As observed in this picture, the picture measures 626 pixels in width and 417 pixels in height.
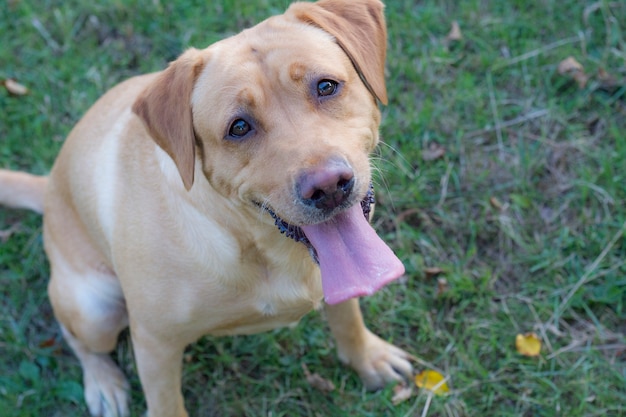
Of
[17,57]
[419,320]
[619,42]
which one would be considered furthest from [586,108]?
[17,57]

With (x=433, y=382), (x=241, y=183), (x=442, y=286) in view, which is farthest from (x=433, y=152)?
(x=241, y=183)

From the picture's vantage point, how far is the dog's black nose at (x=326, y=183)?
263cm

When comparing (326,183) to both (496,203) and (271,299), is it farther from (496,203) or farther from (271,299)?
(496,203)

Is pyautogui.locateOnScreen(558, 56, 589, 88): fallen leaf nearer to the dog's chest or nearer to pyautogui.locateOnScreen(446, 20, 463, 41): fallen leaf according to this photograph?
pyautogui.locateOnScreen(446, 20, 463, 41): fallen leaf

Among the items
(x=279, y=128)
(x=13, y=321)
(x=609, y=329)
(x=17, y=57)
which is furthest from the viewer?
(x=17, y=57)

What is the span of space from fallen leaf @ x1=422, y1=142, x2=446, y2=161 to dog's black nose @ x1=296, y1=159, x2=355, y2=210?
2.12 metres

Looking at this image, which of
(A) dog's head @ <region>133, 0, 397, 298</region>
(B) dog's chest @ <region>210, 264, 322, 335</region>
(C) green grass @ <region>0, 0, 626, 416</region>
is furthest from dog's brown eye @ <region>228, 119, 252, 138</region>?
(C) green grass @ <region>0, 0, 626, 416</region>

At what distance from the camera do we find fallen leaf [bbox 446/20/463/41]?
5172 millimetres

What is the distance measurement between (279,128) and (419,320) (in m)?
1.87

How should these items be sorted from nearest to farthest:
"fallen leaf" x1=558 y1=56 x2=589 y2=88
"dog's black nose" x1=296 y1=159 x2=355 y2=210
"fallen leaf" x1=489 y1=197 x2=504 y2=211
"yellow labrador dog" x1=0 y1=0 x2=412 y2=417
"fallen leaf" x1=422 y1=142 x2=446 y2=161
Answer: "dog's black nose" x1=296 y1=159 x2=355 y2=210, "yellow labrador dog" x1=0 y1=0 x2=412 y2=417, "fallen leaf" x1=489 y1=197 x2=504 y2=211, "fallen leaf" x1=422 y1=142 x2=446 y2=161, "fallen leaf" x1=558 y1=56 x2=589 y2=88

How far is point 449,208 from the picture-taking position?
4.56 metres

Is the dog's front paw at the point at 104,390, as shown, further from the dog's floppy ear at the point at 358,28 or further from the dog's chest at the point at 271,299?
the dog's floppy ear at the point at 358,28

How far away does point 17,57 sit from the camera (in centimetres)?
545

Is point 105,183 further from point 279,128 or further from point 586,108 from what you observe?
point 586,108
